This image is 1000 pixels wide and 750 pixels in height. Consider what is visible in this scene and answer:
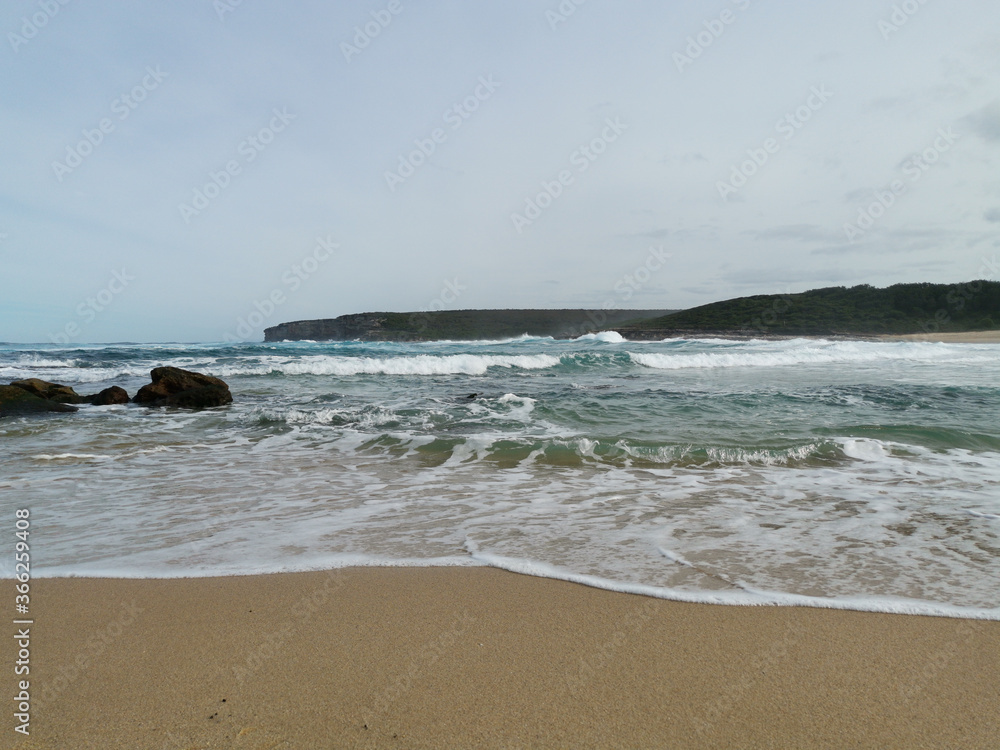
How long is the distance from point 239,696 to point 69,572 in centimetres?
196

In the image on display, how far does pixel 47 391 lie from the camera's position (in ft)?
37.7

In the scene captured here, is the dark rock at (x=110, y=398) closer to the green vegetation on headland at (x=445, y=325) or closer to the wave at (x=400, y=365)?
the wave at (x=400, y=365)

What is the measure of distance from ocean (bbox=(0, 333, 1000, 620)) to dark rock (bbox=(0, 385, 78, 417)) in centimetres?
77

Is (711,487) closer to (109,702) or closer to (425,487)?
(425,487)

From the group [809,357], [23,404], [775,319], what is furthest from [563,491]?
[775,319]

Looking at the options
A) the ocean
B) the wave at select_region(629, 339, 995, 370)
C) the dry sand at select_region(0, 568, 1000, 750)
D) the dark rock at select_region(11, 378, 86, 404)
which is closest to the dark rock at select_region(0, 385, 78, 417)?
the dark rock at select_region(11, 378, 86, 404)

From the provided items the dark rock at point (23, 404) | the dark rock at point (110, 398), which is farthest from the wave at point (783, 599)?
the dark rock at point (110, 398)

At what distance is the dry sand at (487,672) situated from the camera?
1.74 meters

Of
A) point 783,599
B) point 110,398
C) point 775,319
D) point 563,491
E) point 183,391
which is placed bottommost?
point 563,491

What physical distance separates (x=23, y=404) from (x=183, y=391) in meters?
2.63

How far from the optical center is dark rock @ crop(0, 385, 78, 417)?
10141 millimetres

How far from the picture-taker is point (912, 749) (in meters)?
1.64

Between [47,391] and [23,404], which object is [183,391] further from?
[47,391]
